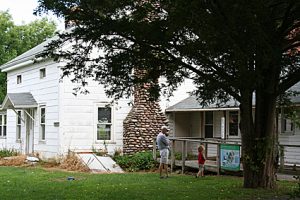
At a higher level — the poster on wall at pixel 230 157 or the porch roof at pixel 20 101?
the porch roof at pixel 20 101

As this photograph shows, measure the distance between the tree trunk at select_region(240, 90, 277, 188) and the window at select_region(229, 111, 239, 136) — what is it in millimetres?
9561

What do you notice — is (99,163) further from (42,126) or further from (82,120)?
(42,126)

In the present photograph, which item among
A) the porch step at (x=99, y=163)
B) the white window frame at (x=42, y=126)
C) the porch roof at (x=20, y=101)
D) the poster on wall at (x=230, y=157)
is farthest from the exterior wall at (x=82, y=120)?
the poster on wall at (x=230, y=157)

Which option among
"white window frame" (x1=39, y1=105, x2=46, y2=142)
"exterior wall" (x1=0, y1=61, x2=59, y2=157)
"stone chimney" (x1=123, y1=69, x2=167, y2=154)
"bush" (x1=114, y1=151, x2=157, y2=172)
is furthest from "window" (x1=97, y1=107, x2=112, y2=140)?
"white window frame" (x1=39, y1=105, x2=46, y2=142)

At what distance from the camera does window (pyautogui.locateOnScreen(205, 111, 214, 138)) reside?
82.2 feet

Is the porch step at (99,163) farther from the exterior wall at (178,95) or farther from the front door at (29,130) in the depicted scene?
the front door at (29,130)

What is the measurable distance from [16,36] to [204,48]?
40723 mm

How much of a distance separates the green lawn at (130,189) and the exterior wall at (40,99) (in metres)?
6.63

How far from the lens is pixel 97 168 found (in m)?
21.9

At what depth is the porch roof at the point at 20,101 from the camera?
86.0 ft

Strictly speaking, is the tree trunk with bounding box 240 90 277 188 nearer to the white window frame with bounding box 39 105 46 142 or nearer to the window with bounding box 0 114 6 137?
the white window frame with bounding box 39 105 46 142

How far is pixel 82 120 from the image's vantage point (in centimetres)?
2403

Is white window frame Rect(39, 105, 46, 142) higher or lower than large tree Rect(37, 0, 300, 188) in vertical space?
lower

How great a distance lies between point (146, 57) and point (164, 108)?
43.4 ft
